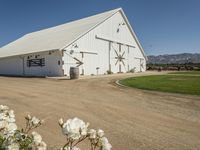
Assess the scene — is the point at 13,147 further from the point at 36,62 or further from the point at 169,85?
the point at 36,62

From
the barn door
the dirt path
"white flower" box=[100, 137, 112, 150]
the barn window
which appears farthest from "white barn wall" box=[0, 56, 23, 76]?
"white flower" box=[100, 137, 112, 150]

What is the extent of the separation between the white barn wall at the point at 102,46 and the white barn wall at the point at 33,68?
99cm

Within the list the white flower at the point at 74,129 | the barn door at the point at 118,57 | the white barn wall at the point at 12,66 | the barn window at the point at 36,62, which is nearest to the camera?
the white flower at the point at 74,129

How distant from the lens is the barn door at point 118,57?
30.2m

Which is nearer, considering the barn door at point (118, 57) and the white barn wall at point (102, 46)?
the white barn wall at point (102, 46)

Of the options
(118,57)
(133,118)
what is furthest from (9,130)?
(118,57)

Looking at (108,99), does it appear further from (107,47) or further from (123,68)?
(123,68)

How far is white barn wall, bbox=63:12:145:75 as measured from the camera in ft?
82.6

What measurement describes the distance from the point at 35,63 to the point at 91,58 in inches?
249

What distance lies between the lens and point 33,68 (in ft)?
85.5

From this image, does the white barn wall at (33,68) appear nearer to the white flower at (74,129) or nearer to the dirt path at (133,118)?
the dirt path at (133,118)

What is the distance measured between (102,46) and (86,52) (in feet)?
11.4

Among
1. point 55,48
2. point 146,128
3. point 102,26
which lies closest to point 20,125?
point 146,128

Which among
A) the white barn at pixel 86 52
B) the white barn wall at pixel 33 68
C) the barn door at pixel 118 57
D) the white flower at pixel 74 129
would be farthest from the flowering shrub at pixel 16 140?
the barn door at pixel 118 57
